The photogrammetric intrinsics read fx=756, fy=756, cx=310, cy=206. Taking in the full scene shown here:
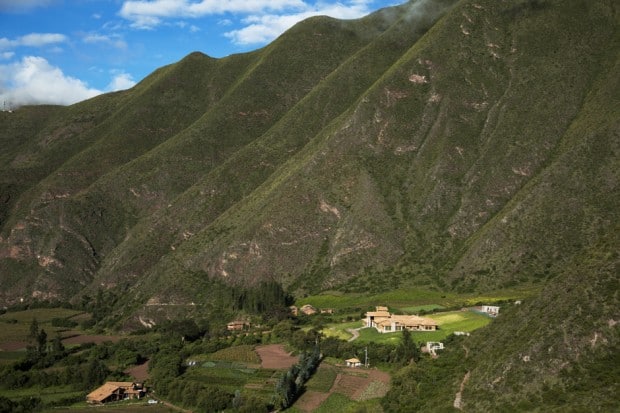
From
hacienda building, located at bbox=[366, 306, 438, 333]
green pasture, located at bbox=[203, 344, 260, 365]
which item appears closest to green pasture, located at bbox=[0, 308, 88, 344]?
green pasture, located at bbox=[203, 344, 260, 365]

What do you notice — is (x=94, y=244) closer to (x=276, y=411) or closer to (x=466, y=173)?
(x=466, y=173)

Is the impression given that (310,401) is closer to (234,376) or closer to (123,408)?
(234,376)

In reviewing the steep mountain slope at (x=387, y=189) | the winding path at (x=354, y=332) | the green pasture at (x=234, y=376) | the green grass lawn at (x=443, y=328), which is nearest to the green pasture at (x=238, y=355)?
the green pasture at (x=234, y=376)

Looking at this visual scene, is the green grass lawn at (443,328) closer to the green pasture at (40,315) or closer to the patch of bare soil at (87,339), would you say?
the patch of bare soil at (87,339)

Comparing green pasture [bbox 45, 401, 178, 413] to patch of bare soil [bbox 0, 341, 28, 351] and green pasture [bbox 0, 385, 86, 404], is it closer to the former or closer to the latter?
green pasture [bbox 0, 385, 86, 404]

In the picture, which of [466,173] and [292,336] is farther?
[466,173]

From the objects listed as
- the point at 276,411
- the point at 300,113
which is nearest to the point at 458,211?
the point at 300,113

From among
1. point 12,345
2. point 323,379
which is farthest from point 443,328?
point 12,345
